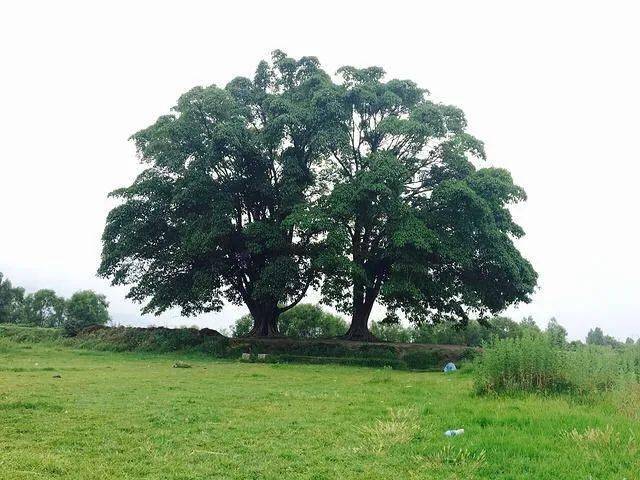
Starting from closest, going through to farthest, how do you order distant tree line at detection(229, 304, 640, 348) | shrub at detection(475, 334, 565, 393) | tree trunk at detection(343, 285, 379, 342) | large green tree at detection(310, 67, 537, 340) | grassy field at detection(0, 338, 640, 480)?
grassy field at detection(0, 338, 640, 480) → shrub at detection(475, 334, 565, 393) → large green tree at detection(310, 67, 537, 340) → tree trunk at detection(343, 285, 379, 342) → distant tree line at detection(229, 304, 640, 348)

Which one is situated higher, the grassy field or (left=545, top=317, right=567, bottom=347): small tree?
(left=545, top=317, right=567, bottom=347): small tree

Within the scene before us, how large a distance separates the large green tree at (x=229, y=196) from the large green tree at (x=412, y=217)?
1749mm

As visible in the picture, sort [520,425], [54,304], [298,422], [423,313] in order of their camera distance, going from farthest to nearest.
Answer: [54,304] < [423,313] < [298,422] < [520,425]

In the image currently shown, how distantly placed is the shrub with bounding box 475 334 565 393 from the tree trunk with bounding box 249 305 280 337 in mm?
21346

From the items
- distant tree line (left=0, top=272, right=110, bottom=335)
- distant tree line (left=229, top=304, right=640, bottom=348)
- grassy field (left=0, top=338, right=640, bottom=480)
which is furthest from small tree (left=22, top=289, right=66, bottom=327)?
grassy field (left=0, top=338, right=640, bottom=480)

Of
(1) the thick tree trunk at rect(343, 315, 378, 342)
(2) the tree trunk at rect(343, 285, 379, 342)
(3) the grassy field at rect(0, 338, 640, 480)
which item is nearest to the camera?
(3) the grassy field at rect(0, 338, 640, 480)

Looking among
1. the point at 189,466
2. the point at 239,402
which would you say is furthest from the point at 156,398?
the point at 189,466

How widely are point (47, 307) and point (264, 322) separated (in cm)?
5019

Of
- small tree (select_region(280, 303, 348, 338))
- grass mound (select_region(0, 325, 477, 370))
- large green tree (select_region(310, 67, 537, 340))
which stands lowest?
grass mound (select_region(0, 325, 477, 370))

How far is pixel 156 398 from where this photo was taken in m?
10.6

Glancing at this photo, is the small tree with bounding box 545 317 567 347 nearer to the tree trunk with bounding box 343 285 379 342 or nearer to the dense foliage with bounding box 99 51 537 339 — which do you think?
the dense foliage with bounding box 99 51 537 339

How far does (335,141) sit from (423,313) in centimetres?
1021

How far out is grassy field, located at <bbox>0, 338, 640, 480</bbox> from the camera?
5.56 meters

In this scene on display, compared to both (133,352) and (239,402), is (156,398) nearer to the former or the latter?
(239,402)
